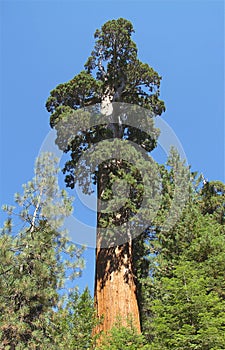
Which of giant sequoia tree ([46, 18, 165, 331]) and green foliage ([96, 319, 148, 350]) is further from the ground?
giant sequoia tree ([46, 18, 165, 331])

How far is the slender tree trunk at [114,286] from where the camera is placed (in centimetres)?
684

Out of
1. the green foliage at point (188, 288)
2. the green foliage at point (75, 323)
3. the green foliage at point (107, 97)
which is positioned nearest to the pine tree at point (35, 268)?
the green foliage at point (75, 323)

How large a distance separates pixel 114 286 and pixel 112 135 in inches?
168

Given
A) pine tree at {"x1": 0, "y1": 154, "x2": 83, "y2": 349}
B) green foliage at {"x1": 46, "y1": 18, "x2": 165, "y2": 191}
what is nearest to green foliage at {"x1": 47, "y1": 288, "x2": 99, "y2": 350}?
pine tree at {"x1": 0, "y1": 154, "x2": 83, "y2": 349}

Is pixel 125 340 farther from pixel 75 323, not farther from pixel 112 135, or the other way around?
pixel 112 135

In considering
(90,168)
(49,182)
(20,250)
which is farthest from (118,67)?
(20,250)

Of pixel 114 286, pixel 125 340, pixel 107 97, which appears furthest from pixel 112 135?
pixel 125 340

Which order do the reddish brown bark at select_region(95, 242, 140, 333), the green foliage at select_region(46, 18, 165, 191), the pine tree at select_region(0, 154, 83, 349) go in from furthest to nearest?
the green foliage at select_region(46, 18, 165, 191) → the reddish brown bark at select_region(95, 242, 140, 333) → the pine tree at select_region(0, 154, 83, 349)

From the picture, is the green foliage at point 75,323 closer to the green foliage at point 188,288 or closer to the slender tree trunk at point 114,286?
the slender tree trunk at point 114,286

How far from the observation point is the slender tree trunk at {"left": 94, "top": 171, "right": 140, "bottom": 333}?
6836mm

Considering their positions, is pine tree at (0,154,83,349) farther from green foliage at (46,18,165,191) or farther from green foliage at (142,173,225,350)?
green foliage at (46,18,165,191)

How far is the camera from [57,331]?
15.5 ft

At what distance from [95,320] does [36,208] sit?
287cm

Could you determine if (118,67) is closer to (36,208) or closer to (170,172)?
(170,172)
